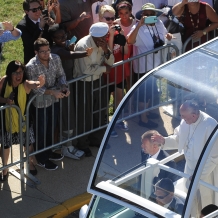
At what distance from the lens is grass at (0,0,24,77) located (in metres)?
12.4

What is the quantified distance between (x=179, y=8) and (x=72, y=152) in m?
2.73

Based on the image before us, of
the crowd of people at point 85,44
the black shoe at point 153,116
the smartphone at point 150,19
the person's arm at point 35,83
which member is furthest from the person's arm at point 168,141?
the smartphone at point 150,19

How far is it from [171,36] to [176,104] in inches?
140

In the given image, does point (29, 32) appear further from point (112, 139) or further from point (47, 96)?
point (112, 139)

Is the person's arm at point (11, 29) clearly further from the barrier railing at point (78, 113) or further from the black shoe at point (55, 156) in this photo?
the black shoe at point (55, 156)

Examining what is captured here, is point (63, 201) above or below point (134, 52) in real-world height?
below

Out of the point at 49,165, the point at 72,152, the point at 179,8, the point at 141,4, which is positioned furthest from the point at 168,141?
the point at 141,4

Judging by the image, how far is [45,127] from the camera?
8.70 m

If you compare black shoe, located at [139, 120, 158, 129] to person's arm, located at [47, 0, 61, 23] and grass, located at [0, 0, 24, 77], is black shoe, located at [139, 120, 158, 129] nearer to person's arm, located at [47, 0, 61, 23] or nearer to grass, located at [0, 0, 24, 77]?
person's arm, located at [47, 0, 61, 23]

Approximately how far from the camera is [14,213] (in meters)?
8.05

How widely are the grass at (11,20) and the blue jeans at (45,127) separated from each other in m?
3.05

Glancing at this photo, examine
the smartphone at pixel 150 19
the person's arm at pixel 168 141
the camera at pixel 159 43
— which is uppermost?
the smartphone at pixel 150 19

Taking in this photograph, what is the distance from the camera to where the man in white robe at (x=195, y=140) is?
229 inches

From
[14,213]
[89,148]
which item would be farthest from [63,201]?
[89,148]
